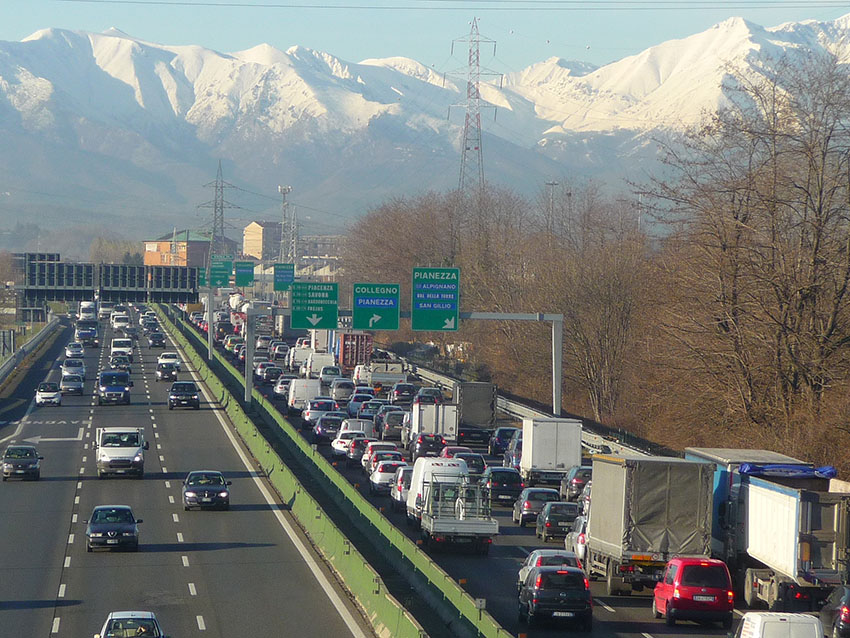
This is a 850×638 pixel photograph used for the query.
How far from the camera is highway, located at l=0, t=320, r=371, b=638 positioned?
74.4 ft

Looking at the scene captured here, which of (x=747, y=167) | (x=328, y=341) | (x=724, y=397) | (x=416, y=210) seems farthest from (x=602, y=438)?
(x=416, y=210)

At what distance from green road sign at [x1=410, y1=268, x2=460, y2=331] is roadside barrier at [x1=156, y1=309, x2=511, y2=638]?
6886 mm

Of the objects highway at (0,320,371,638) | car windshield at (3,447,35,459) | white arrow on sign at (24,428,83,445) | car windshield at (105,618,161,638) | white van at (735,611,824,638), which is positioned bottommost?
white arrow on sign at (24,428,83,445)

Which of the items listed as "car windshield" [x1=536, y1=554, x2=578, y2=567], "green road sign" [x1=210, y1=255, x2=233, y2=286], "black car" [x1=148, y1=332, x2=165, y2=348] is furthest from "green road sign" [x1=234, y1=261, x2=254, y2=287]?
"car windshield" [x1=536, y1=554, x2=578, y2=567]

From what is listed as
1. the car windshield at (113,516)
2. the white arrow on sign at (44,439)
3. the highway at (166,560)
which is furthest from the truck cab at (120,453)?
the car windshield at (113,516)

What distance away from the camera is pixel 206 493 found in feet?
119

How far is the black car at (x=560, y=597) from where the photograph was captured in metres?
22.1

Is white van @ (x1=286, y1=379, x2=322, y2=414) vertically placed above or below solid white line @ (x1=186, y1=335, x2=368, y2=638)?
above

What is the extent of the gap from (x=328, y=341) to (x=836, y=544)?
6734 centimetres

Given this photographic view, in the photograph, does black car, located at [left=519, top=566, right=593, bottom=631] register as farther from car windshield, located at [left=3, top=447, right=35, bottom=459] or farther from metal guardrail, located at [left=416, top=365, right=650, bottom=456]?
car windshield, located at [left=3, top=447, right=35, bottom=459]

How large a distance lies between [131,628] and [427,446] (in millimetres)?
31123

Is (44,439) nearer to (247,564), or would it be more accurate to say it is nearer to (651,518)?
(247,564)

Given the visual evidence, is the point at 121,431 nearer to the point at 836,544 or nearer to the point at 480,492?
the point at 480,492

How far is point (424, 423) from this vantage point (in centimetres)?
5228
